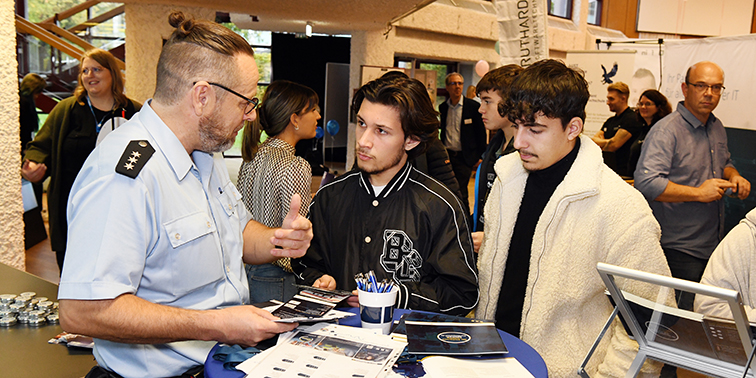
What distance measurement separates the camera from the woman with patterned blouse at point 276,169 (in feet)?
9.11

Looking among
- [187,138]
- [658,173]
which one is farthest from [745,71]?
[187,138]

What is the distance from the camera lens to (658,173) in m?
3.35

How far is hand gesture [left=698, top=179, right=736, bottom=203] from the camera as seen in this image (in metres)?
3.10

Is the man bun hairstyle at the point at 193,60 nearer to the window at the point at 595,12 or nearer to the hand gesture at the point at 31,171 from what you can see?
the hand gesture at the point at 31,171

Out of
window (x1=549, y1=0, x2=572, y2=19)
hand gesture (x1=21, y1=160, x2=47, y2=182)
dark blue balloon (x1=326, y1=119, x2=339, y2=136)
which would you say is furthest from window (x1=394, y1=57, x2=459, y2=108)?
hand gesture (x1=21, y1=160, x2=47, y2=182)

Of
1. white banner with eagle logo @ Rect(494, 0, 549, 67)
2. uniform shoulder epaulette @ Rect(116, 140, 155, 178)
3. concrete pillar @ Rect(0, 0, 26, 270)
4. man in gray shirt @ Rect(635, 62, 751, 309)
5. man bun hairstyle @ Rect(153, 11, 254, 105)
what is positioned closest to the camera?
uniform shoulder epaulette @ Rect(116, 140, 155, 178)

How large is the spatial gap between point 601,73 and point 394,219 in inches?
271

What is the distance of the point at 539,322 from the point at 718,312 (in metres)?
0.67

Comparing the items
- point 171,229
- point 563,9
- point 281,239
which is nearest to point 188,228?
point 171,229

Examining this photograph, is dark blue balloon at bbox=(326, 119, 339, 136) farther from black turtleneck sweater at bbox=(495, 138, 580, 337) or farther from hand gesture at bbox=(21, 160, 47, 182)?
black turtleneck sweater at bbox=(495, 138, 580, 337)

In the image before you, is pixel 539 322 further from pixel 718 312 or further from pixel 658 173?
pixel 658 173

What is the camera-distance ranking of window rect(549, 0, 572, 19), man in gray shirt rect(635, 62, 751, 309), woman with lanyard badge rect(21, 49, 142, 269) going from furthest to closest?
window rect(549, 0, 572, 19) → woman with lanyard badge rect(21, 49, 142, 269) → man in gray shirt rect(635, 62, 751, 309)

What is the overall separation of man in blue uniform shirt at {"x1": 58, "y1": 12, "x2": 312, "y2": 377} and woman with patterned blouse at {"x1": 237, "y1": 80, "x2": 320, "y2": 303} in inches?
40.2

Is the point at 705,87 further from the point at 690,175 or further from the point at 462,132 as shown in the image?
the point at 462,132
